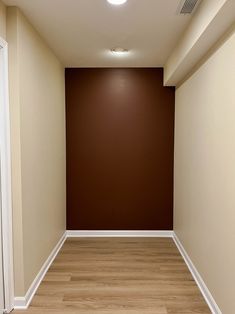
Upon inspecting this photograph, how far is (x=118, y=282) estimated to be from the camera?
3100mm

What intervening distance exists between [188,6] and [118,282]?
2.56 metres

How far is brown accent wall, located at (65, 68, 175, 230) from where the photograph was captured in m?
4.50

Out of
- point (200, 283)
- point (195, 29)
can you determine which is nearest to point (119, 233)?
point (200, 283)

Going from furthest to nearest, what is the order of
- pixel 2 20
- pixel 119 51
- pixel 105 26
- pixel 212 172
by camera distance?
pixel 119 51 < pixel 105 26 < pixel 212 172 < pixel 2 20

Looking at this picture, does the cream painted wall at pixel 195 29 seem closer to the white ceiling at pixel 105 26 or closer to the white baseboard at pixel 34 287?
the white ceiling at pixel 105 26

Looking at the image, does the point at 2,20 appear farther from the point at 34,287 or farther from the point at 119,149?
the point at 119,149

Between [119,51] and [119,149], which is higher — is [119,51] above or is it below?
above

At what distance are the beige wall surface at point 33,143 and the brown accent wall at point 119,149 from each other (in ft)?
1.68

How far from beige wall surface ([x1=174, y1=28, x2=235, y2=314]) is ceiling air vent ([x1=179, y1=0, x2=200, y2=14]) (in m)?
0.38

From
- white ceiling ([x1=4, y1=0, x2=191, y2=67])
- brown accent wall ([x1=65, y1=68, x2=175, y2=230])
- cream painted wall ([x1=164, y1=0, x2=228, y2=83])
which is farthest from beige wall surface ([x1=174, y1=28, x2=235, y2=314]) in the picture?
brown accent wall ([x1=65, y1=68, x2=175, y2=230])

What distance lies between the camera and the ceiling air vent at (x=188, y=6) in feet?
7.49

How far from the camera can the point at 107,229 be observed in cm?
464

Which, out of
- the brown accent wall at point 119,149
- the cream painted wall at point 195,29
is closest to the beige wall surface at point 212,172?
the cream painted wall at point 195,29

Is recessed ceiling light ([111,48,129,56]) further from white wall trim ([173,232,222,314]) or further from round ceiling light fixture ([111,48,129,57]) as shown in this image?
white wall trim ([173,232,222,314])
